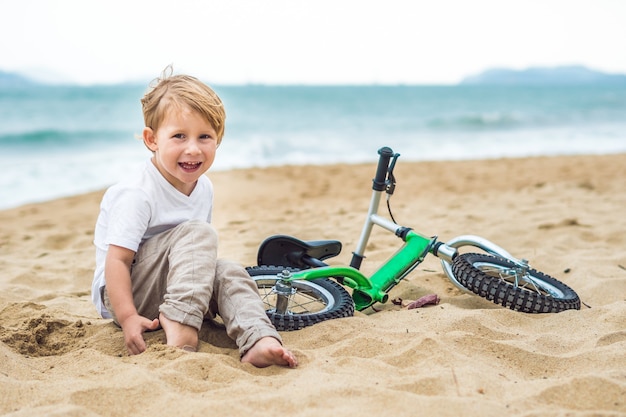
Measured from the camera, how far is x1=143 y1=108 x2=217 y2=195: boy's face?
8.34 feet

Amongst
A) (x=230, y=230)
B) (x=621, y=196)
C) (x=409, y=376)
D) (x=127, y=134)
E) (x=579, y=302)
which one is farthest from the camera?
(x=127, y=134)

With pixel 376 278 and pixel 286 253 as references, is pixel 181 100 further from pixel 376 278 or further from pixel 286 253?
pixel 376 278

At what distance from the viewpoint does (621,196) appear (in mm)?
6336

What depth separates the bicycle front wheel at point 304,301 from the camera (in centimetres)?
261

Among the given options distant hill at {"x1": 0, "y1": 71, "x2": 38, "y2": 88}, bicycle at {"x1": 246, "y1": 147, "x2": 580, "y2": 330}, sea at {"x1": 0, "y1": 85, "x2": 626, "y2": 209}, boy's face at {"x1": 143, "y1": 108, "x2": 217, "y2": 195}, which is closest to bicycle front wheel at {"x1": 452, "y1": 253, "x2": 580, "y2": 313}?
bicycle at {"x1": 246, "y1": 147, "x2": 580, "y2": 330}

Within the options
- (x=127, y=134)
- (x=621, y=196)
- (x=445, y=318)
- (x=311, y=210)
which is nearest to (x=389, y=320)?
(x=445, y=318)

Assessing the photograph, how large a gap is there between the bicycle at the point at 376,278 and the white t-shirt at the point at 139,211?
1.77 ft

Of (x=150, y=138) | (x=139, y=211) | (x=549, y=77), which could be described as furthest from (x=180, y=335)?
(x=549, y=77)

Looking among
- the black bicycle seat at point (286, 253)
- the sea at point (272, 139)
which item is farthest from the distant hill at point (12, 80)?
the black bicycle seat at point (286, 253)

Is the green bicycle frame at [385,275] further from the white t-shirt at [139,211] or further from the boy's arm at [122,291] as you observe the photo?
the boy's arm at [122,291]

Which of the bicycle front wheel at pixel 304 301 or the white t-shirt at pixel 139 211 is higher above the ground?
the white t-shirt at pixel 139 211

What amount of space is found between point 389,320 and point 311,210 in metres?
3.75

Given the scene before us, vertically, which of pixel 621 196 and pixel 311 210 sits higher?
pixel 621 196

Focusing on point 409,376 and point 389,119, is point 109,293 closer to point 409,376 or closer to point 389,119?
point 409,376
